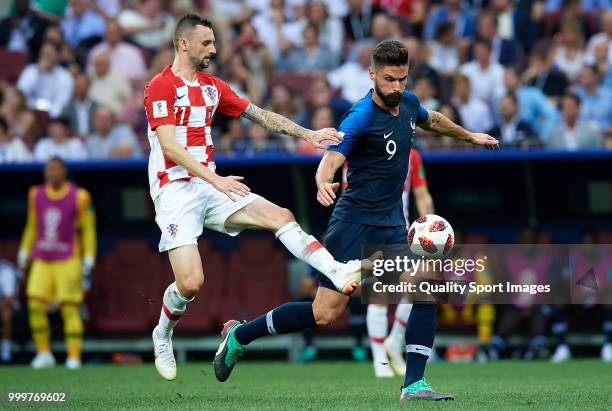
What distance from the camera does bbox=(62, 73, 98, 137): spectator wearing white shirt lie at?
16.1m

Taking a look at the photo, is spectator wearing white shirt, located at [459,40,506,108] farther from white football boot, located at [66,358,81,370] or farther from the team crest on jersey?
the team crest on jersey

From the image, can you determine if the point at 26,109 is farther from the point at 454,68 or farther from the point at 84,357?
the point at 454,68

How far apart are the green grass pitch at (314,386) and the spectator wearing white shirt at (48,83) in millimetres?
4273

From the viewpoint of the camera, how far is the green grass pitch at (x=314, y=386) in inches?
307

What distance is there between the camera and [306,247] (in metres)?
8.16

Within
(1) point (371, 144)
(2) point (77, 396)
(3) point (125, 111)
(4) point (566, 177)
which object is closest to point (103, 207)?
(3) point (125, 111)

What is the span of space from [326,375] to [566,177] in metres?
4.73

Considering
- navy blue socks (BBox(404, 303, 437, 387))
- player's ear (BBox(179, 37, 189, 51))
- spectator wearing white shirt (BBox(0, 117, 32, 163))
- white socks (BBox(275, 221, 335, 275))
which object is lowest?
navy blue socks (BBox(404, 303, 437, 387))

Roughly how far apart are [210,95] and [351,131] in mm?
1335

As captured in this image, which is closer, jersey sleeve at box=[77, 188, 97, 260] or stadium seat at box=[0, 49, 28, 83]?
jersey sleeve at box=[77, 188, 97, 260]

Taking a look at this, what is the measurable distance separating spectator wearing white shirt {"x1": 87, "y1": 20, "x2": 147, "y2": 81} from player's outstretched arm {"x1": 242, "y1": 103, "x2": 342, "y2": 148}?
8.34m

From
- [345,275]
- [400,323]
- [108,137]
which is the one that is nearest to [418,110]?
[345,275]

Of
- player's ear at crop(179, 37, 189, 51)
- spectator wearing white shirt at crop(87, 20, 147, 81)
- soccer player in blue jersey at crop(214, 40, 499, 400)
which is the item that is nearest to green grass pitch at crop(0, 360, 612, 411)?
soccer player in blue jersey at crop(214, 40, 499, 400)

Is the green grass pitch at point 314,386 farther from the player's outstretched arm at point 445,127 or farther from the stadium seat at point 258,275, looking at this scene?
the player's outstretched arm at point 445,127
